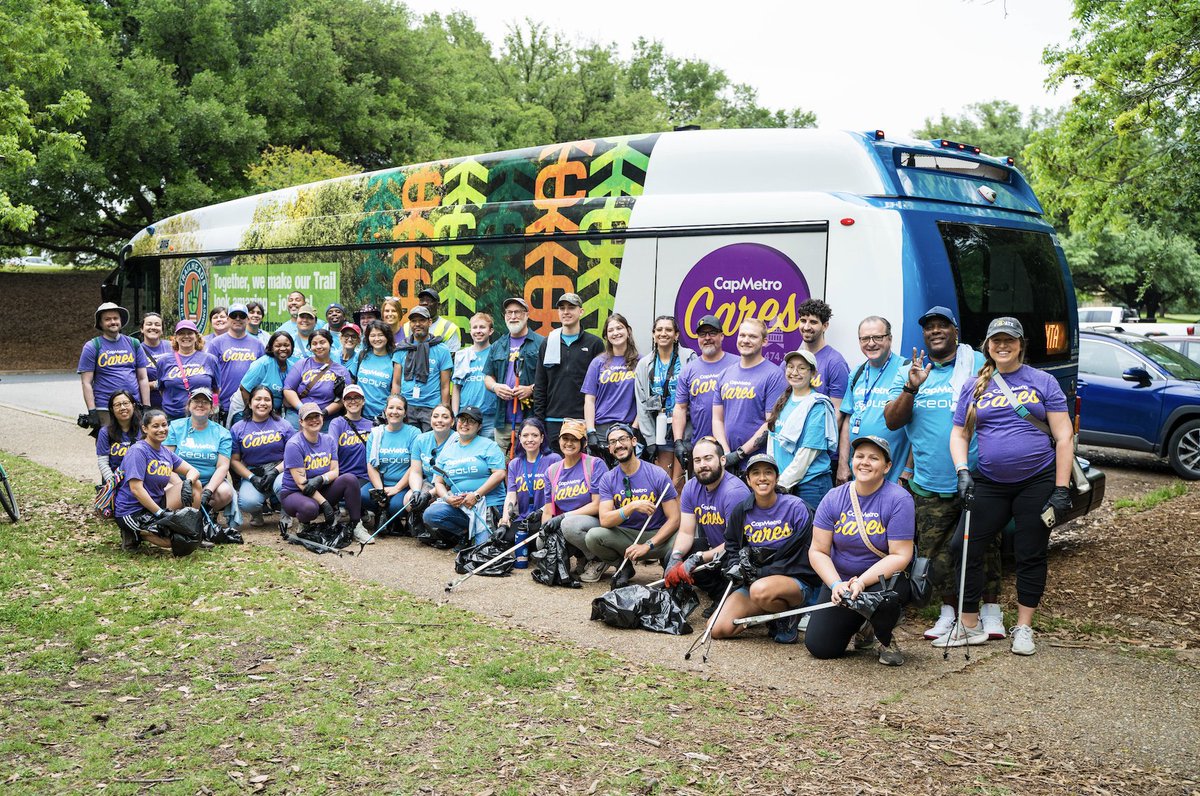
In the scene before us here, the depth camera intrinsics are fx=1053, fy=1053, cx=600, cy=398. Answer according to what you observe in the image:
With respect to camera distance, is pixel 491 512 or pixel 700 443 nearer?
pixel 700 443

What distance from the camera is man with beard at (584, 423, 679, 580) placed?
739 cm

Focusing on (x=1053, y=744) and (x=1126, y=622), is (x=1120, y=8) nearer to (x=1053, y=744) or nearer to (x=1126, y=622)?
(x=1126, y=622)

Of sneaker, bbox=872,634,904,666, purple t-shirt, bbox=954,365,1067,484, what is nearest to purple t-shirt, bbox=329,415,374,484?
sneaker, bbox=872,634,904,666

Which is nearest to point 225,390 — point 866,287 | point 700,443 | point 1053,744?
point 700,443

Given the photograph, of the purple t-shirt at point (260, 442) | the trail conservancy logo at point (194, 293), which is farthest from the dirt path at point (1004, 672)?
the trail conservancy logo at point (194, 293)

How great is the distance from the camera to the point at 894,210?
6.77 m

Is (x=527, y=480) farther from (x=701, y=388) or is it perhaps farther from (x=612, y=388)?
(x=701, y=388)

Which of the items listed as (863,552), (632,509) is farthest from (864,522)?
(632,509)

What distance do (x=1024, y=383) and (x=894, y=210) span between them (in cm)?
149

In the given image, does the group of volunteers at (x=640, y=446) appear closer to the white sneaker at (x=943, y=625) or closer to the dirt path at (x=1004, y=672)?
the white sneaker at (x=943, y=625)

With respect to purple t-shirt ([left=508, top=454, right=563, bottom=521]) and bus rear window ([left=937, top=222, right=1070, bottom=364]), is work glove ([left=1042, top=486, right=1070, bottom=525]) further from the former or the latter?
purple t-shirt ([left=508, top=454, right=563, bottom=521])

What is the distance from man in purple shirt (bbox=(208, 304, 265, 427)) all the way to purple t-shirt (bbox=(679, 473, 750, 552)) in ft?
18.7

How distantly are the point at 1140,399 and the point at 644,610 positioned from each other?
27.3ft

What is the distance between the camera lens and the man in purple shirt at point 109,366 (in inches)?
377
